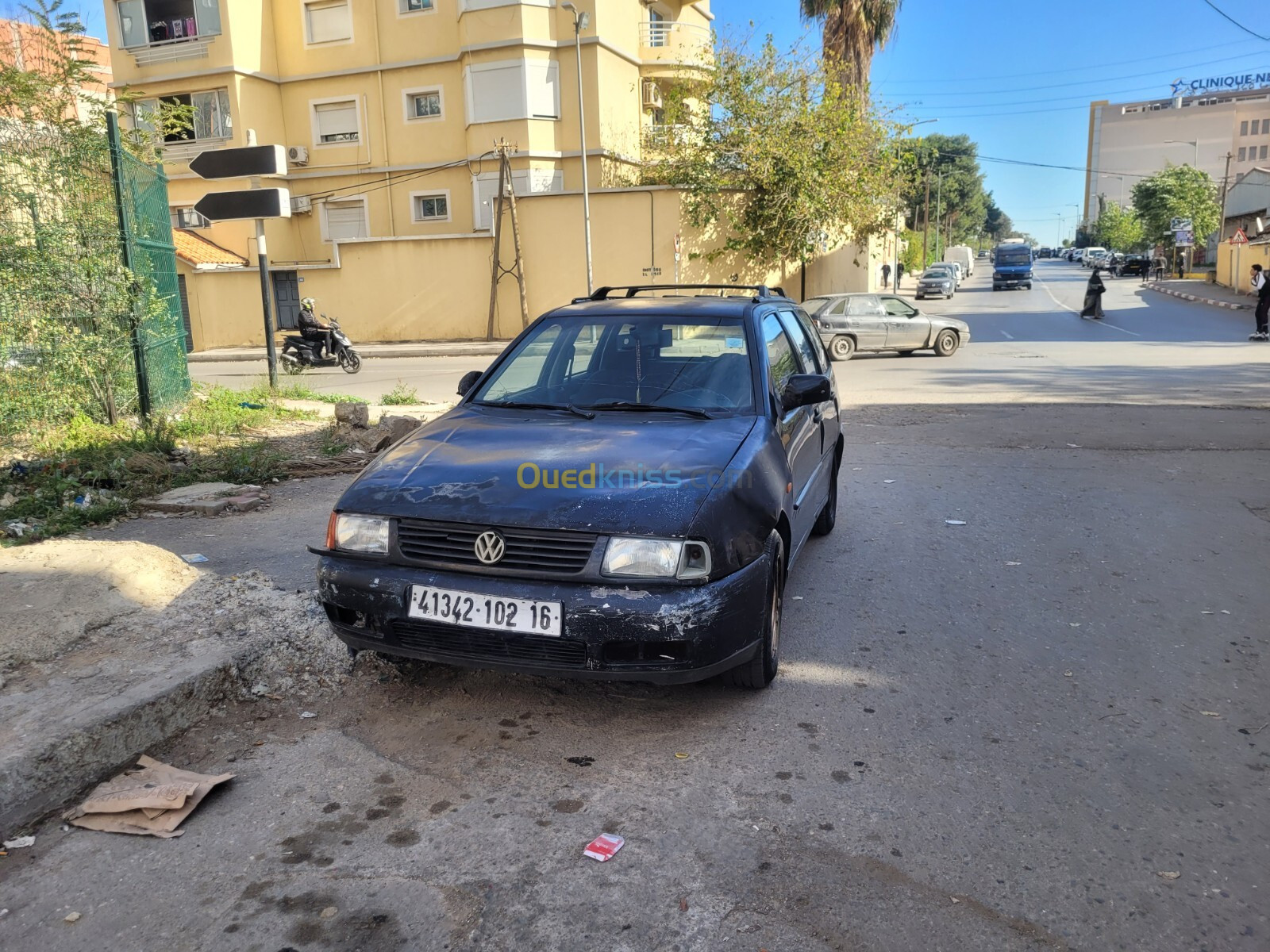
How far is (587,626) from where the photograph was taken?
3348 millimetres

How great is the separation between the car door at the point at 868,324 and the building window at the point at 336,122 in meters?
19.5

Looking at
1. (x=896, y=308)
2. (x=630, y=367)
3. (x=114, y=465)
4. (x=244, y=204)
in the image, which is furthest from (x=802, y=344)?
(x=896, y=308)

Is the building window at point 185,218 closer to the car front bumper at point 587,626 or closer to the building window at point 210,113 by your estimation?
the building window at point 210,113

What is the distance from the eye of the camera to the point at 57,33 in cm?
947

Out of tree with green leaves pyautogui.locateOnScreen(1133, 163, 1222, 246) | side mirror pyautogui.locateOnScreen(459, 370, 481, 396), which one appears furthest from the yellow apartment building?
tree with green leaves pyautogui.locateOnScreen(1133, 163, 1222, 246)

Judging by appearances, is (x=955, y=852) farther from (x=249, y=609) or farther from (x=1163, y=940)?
(x=249, y=609)

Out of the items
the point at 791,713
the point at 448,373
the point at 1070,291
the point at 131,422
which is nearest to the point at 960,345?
the point at 448,373

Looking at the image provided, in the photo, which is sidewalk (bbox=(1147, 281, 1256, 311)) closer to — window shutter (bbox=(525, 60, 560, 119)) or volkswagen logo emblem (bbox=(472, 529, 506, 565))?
window shutter (bbox=(525, 60, 560, 119))

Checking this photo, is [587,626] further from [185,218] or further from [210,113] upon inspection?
[185,218]

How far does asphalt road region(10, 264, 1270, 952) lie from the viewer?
2.60 meters

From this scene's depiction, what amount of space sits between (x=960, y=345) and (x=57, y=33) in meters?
17.2

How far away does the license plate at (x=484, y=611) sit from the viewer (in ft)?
Answer: 11.0

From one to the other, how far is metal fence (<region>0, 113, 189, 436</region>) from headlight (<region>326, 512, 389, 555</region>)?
19.8 feet

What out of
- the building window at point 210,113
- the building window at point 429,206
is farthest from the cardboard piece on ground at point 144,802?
the building window at point 210,113
